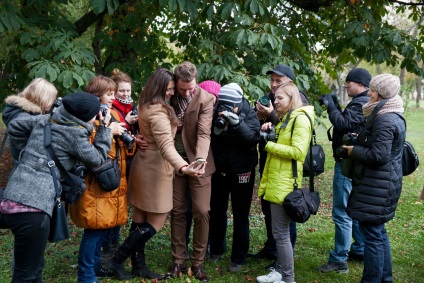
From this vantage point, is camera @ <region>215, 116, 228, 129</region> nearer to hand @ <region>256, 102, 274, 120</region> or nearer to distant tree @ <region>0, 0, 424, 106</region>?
hand @ <region>256, 102, 274, 120</region>

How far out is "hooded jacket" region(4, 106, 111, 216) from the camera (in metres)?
3.12

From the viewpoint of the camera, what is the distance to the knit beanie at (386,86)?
12.6ft

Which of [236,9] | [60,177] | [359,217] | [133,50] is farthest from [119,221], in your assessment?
[133,50]

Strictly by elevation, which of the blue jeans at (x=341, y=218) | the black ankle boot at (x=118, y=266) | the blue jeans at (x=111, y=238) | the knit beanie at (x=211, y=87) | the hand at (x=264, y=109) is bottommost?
the black ankle boot at (x=118, y=266)

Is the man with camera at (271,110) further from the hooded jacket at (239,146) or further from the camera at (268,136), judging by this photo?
the hooded jacket at (239,146)

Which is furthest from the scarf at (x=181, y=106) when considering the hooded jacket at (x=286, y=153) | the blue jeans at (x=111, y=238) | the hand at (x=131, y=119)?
the blue jeans at (x=111, y=238)

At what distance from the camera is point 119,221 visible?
3971 millimetres

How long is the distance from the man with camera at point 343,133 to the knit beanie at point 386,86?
0.58 m

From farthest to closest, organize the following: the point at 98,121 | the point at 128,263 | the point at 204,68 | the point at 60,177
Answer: the point at 204,68 → the point at 128,263 → the point at 98,121 → the point at 60,177

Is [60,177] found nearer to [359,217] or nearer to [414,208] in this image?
[359,217]

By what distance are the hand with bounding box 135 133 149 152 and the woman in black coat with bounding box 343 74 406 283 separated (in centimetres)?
175

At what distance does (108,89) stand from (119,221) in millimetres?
1121

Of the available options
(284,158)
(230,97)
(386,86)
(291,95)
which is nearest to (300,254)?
(284,158)

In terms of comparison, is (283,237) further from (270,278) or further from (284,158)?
(284,158)
